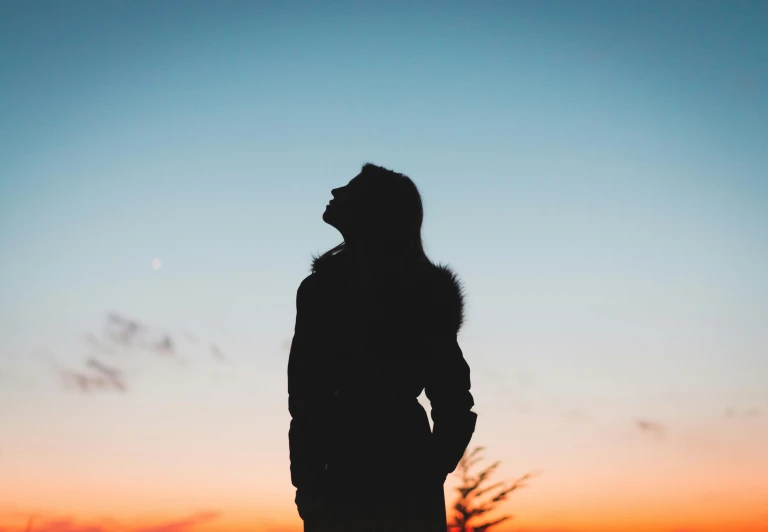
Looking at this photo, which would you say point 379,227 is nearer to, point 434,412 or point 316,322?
point 316,322

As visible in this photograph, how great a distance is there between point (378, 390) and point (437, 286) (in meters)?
0.56

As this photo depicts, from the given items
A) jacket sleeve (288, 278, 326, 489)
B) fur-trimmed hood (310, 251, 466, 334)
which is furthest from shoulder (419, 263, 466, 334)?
jacket sleeve (288, 278, 326, 489)

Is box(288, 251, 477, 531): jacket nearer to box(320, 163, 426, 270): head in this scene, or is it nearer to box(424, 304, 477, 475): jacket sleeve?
box(424, 304, 477, 475): jacket sleeve

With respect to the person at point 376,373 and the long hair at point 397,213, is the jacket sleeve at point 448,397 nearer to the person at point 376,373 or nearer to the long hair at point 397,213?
the person at point 376,373

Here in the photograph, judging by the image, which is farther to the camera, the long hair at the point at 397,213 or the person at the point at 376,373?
the long hair at the point at 397,213

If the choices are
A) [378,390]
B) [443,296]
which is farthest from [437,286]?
[378,390]

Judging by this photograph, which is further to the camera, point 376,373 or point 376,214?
point 376,214

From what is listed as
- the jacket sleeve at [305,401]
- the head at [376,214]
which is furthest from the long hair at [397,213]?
the jacket sleeve at [305,401]

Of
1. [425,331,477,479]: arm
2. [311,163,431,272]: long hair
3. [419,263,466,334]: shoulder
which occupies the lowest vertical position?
[425,331,477,479]: arm

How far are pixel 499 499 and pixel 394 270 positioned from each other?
74.9 inches

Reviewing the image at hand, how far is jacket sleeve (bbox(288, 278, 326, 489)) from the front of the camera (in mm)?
2842

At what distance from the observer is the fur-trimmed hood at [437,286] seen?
3.04m

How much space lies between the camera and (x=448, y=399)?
3.02 meters

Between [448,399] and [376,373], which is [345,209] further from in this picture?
[448,399]
